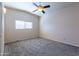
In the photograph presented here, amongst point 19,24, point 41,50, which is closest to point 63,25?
point 41,50

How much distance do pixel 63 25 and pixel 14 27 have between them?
305 cm

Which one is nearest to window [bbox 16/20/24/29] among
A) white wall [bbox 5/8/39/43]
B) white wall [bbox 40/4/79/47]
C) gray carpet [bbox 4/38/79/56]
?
white wall [bbox 5/8/39/43]

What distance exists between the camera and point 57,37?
5.18m

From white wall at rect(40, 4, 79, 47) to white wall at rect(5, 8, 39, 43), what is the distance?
0.87 meters

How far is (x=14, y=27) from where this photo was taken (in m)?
5.23

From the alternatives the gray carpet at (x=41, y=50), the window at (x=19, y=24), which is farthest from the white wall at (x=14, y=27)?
the gray carpet at (x=41, y=50)

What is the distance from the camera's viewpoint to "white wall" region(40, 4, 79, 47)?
4055 millimetres

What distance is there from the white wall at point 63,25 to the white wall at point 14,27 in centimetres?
87

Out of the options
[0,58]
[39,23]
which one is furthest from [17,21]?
[0,58]

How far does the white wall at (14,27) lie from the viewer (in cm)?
482

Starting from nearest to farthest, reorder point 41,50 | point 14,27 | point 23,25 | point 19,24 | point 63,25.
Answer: point 41,50 → point 63,25 → point 14,27 → point 19,24 → point 23,25

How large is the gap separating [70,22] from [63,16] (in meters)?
0.63

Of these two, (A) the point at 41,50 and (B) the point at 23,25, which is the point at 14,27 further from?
(A) the point at 41,50

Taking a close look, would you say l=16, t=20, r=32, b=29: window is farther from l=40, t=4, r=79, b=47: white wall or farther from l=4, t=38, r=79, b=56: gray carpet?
l=4, t=38, r=79, b=56: gray carpet
